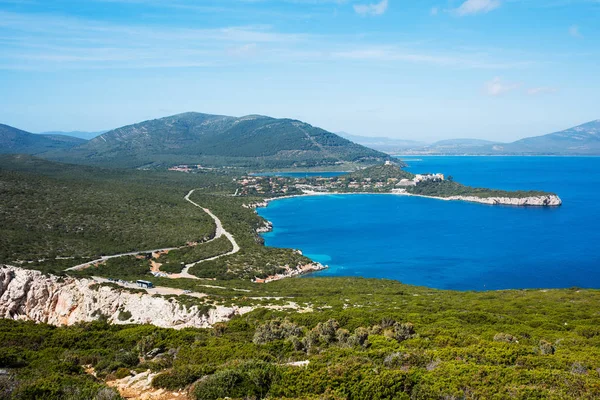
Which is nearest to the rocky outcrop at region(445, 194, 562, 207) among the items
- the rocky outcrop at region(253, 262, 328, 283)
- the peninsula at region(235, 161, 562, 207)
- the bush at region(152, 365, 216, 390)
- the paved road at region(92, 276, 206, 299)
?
the peninsula at region(235, 161, 562, 207)

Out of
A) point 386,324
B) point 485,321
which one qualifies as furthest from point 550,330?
point 386,324

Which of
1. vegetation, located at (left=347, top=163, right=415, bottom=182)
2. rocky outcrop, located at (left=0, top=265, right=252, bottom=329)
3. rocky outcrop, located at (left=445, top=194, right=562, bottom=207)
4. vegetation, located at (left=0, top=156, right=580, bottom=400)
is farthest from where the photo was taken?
vegetation, located at (left=347, top=163, right=415, bottom=182)

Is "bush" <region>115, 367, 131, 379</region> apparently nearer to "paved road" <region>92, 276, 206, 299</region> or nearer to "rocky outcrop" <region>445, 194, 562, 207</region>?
"paved road" <region>92, 276, 206, 299</region>

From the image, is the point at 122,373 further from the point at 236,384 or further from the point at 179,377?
the point at 236,384

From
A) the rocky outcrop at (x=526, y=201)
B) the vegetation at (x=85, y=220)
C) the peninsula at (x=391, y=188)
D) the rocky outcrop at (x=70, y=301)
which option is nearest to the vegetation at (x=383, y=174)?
the peninsula at (x=391, y=188)

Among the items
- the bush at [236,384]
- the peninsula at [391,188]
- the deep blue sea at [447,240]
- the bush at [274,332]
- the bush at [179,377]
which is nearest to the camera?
the bush at [236,384]

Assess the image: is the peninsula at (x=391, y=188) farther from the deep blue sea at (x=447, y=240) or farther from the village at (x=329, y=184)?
the deep blue sea at (x=447, y=240)
